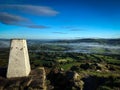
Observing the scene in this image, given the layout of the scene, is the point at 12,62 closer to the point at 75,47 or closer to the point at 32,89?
the point at 32,89

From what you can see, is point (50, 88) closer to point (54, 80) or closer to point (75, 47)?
point (54, 80)

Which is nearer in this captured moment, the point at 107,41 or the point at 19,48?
the point at 19,48

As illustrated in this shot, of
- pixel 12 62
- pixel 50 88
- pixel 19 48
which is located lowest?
pixel 50 88

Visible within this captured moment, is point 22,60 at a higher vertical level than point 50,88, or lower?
→ higher

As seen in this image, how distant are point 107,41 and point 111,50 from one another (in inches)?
462

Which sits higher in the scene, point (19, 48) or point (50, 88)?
point (19, 48)

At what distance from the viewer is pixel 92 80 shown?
19.8m

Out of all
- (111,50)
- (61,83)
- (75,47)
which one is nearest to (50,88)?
(61,83)

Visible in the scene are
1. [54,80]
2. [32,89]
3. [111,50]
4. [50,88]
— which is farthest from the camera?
[111,50]

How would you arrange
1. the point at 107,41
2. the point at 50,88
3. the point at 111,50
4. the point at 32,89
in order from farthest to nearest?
the point at 107,41
the point at 111,50
the point at 50,88
the point at 32,89

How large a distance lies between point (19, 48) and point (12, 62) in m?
1.37

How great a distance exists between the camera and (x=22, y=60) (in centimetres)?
1625

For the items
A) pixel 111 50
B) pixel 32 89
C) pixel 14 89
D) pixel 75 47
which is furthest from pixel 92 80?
pixel 75 47

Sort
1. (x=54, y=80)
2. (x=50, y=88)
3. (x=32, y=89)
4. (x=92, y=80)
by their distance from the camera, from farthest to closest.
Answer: (x=54, y=80), (x=92, y=80), (x=50, y=88), (x=32, y=89)
